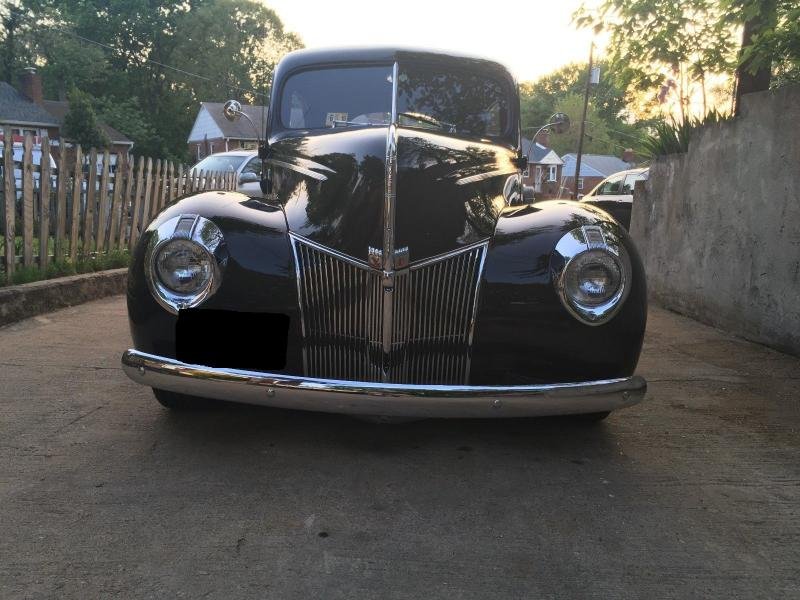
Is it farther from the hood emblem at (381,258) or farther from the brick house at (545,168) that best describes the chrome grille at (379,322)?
the brick house at (545,168)

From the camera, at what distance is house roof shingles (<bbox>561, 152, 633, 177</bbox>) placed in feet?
212

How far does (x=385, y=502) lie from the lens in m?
2.47

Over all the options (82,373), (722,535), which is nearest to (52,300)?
(82,373)

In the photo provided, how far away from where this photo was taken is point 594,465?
9.51ft

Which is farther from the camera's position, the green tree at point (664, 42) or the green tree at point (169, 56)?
the green tree at point (169, 56)

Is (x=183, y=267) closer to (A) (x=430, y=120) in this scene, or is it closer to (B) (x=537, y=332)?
(B) (x=537, y=332)

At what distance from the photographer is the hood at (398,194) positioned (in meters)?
2.77

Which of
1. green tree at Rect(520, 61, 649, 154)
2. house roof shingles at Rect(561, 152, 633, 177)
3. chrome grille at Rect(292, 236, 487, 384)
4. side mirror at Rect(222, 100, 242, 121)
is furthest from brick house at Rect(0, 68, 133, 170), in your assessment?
house roof shingles at Rect(561, 152, 633, 177)

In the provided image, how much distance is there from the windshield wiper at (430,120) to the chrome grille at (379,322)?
1552 mm

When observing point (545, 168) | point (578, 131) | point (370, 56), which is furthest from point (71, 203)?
point (578, 131)

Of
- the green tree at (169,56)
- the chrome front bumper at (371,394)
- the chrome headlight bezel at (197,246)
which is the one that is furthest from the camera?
the green tree at (169,56)

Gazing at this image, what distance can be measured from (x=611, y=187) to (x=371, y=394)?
11.6 m

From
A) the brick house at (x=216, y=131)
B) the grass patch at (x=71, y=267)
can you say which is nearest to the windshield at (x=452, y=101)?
the grass patch at (x=71, y=267)

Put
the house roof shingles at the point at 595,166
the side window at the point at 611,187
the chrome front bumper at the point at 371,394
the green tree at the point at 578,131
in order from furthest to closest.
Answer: the green tree at the point at 578,131 → the house roof shingles at the point at 595,166 → the side window at the point at 611,187 → the chrome front bumper at the point at 371,394
